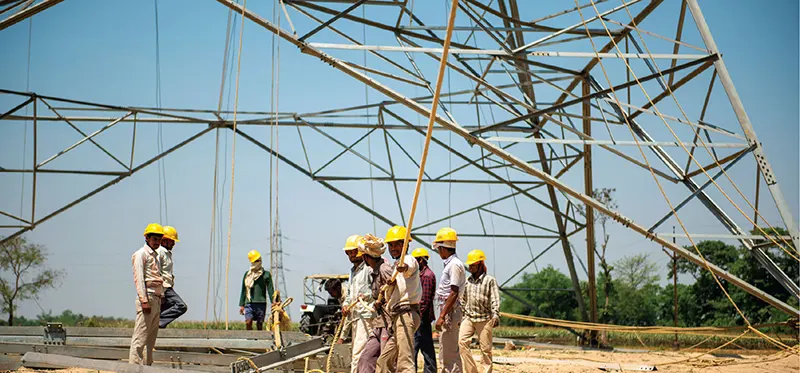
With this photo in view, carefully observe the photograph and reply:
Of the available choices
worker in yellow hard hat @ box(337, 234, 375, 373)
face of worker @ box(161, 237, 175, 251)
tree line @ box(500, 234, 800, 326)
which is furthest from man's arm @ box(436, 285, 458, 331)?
tree line @ box(500, 234, 800, 326)

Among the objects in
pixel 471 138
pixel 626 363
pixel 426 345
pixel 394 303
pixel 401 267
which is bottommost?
pixel 626 363

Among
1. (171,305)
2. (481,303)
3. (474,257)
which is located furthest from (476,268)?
(171,305)

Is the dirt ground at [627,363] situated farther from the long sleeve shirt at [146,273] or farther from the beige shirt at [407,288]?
the long sleeve shirt at [146,273]

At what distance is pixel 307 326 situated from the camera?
16.2 metres

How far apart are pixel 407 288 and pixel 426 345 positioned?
160cm

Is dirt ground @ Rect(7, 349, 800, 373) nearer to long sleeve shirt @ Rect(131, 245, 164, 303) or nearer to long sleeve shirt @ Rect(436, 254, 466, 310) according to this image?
long sleeve shirt @ Rect(436, 254, 466, 310)

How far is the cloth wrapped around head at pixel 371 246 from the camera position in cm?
786

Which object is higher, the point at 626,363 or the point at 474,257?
the point at 474,257

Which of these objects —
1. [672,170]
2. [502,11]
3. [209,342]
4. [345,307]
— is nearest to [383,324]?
[345,307]

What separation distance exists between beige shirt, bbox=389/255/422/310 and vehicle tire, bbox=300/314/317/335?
851 cm

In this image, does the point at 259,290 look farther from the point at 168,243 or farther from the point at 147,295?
the point at 147,295

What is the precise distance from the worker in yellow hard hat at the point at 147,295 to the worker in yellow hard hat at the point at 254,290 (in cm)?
525

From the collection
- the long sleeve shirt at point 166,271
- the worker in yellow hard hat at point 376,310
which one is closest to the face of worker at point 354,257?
the worker in yellow hard hat at point 376,310

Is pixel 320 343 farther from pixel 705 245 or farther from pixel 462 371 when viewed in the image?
pixel 705 245
